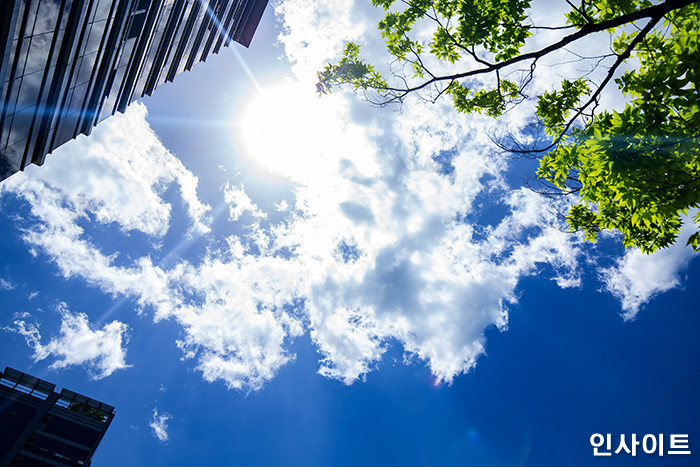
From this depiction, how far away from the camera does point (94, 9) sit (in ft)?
34.5

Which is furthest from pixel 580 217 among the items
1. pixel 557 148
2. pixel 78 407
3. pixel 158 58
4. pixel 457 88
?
pixel 78 407

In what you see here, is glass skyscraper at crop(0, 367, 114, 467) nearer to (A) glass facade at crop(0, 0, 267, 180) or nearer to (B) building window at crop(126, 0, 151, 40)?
(A) glass facade at crop(0, 0, 267, 180)

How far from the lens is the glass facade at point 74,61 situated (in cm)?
879

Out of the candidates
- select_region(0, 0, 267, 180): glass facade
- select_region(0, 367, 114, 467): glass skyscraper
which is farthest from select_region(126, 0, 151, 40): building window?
select_region(0, 367, 114, 467): glass skyscraper

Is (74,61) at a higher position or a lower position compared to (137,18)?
lower

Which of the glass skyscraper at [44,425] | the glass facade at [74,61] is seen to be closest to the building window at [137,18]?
the glass facade at [74,61]

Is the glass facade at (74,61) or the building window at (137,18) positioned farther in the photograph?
the building window at (137,18)

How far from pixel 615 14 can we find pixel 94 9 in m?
15.4

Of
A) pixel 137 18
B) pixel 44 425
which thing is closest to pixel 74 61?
pixel 137 18

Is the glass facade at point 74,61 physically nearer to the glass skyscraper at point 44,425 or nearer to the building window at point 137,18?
the building window at point 137,18

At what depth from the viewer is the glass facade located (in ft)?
28.8

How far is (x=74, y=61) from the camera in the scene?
11008mm

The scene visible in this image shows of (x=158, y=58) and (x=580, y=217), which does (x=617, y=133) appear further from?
(x=158, y=58)

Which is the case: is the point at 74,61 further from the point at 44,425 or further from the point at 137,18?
the point at 44,425
